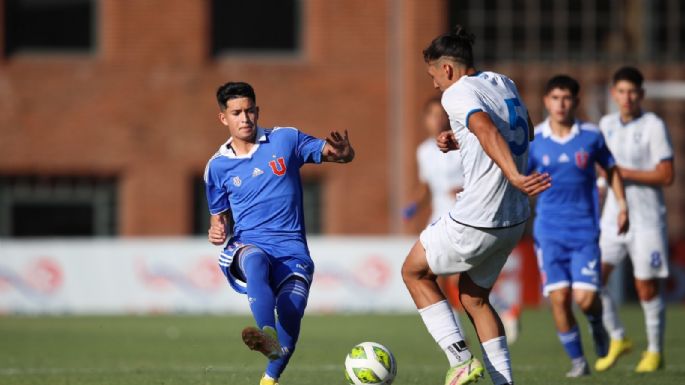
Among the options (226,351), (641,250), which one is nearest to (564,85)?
(641,250)

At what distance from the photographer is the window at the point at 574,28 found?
25406 mm

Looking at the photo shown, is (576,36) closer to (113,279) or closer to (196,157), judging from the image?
(196,157)

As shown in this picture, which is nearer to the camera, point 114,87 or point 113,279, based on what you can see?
point 113,279

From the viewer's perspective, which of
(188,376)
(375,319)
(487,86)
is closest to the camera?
(487,86)

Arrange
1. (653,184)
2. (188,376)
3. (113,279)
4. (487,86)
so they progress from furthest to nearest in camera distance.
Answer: (113,279) → (653,184) → (188,376) → (487,86)

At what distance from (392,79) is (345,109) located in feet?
3.36

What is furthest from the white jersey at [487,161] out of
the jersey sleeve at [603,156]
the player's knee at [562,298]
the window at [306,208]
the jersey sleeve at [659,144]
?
the window at [306,208]

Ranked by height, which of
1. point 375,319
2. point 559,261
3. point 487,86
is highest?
point 487,86

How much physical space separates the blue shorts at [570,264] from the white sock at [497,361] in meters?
2.57

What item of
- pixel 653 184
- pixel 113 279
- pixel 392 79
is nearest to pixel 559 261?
pixel 653 184

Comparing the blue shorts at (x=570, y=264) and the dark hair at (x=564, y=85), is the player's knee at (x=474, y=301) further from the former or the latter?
the dark hair at (x=564, y=85)

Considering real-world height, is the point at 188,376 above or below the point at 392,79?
below

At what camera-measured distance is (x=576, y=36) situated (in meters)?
25.7

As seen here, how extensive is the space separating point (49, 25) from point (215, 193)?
56.4 ft
